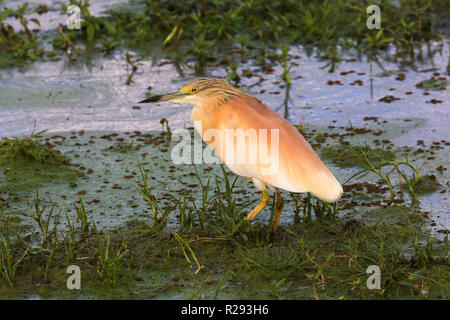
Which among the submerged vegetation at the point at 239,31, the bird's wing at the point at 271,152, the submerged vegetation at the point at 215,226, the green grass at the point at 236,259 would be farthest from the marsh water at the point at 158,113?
the bird's wing at the point at 271,152

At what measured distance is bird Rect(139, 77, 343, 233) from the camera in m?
3.86

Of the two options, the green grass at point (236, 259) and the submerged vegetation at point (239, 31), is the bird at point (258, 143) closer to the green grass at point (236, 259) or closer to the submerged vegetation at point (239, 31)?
the green grass at point (236, 259)

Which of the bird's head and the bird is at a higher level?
the bird's head

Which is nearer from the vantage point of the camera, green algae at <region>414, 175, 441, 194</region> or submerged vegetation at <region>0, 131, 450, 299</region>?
submerged vegetation at <region>0, 131, 450, 299</region>

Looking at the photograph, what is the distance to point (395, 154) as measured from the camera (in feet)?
17.6

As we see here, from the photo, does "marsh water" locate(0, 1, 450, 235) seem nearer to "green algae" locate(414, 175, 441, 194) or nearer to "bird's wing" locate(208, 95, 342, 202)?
"green algae" locate(414, 175, 441, 194)

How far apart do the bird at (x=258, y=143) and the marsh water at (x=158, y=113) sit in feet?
2.10

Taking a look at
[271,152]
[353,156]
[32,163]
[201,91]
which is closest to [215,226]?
[271,152]

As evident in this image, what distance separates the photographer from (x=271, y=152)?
154 inches

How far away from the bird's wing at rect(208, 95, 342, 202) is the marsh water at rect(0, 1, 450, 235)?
2.09ft

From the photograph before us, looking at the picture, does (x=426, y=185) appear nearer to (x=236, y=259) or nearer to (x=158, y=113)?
(x=236, y=259)

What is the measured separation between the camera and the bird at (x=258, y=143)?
12.7 feet

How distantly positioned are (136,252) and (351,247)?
1.13 meters

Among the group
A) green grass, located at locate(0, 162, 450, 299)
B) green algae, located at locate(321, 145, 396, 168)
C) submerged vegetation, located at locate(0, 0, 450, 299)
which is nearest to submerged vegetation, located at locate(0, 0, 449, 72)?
submerged vegetation, located at locate(0, 0, 450, 299)
